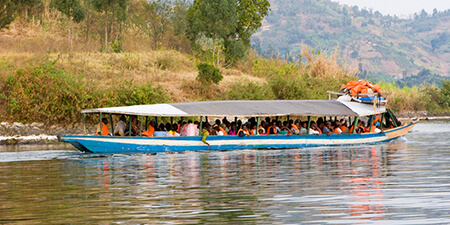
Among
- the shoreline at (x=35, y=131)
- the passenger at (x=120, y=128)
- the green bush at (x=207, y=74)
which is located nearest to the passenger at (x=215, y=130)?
the passenger at (x=120, y=128)

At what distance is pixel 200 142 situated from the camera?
78.9 ft

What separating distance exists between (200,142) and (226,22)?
2535cm

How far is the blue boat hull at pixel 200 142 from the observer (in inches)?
892

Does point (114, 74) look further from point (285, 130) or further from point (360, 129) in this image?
point (360, 129)

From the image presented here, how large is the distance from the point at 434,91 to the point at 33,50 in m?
44.5

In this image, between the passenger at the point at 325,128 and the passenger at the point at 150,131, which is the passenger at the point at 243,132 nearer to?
the passenger at the point at 150,131

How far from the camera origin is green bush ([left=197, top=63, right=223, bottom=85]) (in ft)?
134

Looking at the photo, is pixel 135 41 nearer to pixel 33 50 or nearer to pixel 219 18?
pixel 219 18

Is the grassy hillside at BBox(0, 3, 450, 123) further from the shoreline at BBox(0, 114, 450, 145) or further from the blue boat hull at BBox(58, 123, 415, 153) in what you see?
the blue boat hull at BBox(58, 123, 415, 153)

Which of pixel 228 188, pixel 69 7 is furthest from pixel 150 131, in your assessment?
pixel 69 7

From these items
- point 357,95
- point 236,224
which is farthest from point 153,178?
point 357,95

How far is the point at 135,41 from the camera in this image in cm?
5031

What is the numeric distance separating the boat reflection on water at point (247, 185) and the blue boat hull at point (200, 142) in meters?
0.71

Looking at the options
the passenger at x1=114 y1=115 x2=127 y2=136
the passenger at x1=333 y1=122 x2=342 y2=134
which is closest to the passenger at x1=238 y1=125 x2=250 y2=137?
the passenger at x1=333 y1=122 x2=342 y2=134
